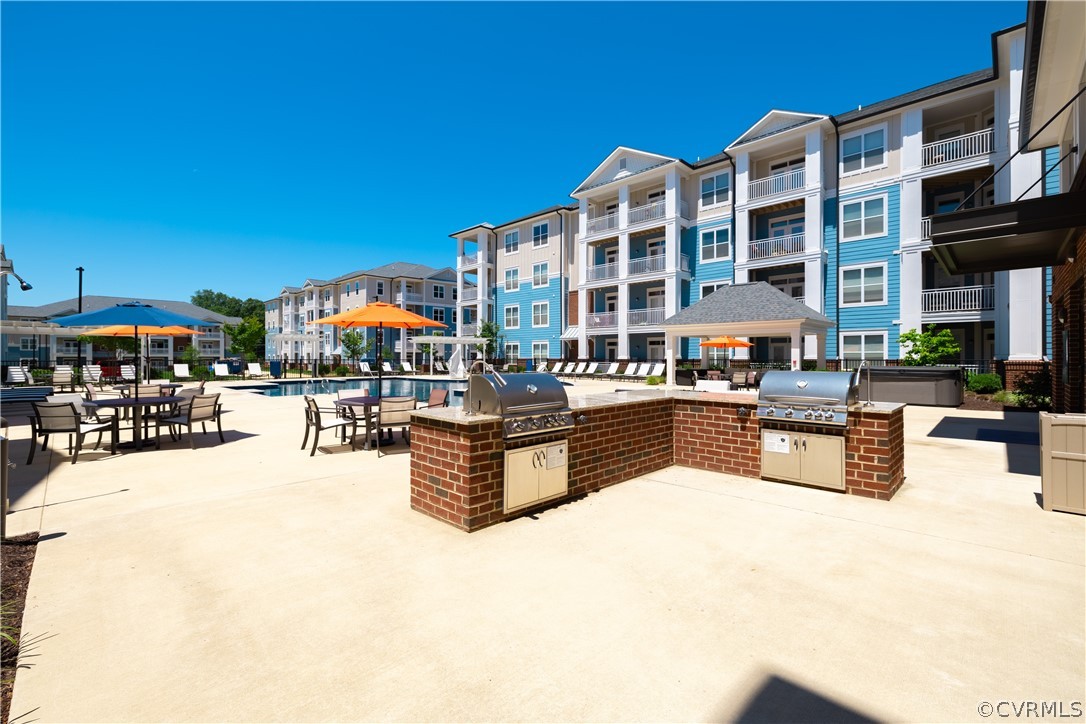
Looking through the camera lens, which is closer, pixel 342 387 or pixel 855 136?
pixel 855 136

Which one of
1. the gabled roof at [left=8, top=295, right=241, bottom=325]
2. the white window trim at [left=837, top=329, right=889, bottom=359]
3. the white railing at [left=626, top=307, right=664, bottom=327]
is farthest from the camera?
the gabled roof at [left=8, top=295, right=241, bottom=325]

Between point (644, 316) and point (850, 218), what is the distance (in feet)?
39.2

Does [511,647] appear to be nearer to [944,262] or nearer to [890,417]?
[890,417]

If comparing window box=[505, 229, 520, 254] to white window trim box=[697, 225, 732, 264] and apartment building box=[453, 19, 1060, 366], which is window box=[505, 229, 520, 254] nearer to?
apartment building box=[453, 19, 1060, 366]

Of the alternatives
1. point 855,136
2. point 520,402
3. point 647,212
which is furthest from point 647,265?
point 520,402

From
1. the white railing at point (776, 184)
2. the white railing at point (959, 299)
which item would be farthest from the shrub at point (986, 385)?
the white railing at point (776, 184)

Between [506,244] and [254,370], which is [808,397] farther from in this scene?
[506,244]

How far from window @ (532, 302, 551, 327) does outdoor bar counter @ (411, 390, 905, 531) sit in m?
29.7

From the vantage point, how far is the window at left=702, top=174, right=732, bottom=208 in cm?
2720

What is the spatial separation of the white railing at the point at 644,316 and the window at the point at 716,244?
4.09m

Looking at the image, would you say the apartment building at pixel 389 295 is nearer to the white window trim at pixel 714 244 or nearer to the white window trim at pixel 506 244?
the white window trim at pixel 506 244

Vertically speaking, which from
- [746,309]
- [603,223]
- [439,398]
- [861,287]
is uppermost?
[603,223]

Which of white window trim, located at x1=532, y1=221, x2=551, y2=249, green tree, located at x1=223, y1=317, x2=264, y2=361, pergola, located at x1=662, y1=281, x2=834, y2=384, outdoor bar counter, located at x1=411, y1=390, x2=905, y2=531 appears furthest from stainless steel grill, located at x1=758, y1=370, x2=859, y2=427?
green tree, located at x1=223, y1=317, x2=264, y2=361

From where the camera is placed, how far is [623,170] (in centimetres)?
3127
